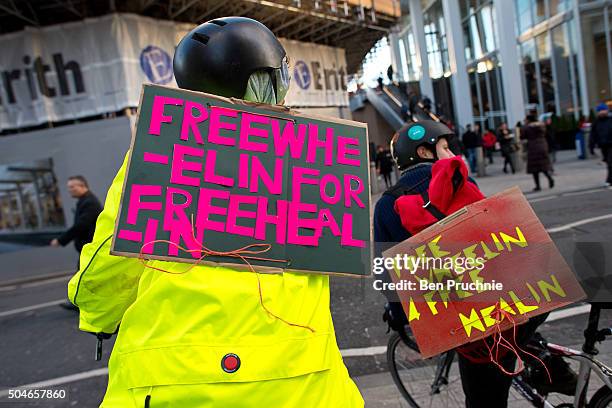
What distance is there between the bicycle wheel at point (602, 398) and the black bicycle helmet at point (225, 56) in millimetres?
1945

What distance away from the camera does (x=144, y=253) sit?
132cm

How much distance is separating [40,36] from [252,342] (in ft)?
50.1

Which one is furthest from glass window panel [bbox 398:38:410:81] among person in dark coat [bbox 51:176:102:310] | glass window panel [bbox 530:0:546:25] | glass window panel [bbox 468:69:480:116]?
person in dark coat [bbox 51:176:102:310]

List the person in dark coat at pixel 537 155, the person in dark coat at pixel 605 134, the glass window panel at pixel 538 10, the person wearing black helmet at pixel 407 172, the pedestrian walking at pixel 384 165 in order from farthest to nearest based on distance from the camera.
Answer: the glass window panel at pixel 538 10 < the pedestrian walking at pixel 384 165 < the person in dark coat at pixel 537 155 < the person in dark coat at pixel 605 134 < the person wearing black helmet at pixel 407 172

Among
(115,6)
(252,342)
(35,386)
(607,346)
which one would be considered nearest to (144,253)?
(252,342)

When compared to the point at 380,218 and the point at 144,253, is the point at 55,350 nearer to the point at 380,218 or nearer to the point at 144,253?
the point at 380,218

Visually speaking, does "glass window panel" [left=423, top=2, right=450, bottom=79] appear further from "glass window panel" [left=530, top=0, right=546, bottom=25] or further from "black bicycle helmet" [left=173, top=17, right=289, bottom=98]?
"black bicycle helmet" [left=173, top=17, right=289, bottom=98]

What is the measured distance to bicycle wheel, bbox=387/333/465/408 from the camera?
3.06m

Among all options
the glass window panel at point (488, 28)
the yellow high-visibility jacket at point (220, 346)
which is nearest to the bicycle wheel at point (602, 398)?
the yellow high-visibility jacket at point (220, 346)

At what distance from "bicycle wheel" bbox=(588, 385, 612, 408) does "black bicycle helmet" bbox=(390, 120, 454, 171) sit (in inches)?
51.8

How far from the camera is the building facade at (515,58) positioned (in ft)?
62.1

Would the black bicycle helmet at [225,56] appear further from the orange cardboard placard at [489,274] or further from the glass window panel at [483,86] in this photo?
the glass window panel at [483,86]

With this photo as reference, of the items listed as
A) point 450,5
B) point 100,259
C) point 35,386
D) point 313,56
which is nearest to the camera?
point 100,259

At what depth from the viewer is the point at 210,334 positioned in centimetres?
121
